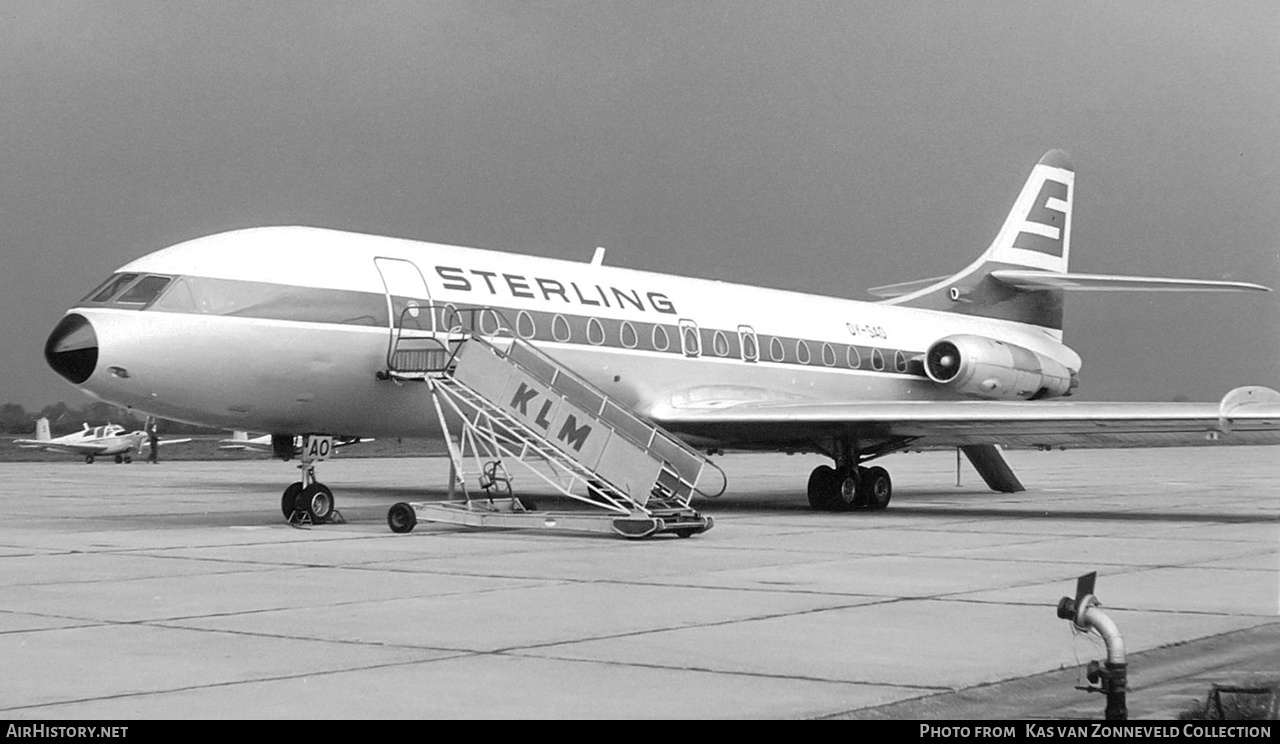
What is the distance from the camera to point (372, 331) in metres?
18.2

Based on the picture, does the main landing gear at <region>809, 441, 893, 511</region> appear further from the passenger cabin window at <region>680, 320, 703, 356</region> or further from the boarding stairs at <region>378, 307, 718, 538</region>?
the boarding stairs at <region>378, 307, 718, 538</region>

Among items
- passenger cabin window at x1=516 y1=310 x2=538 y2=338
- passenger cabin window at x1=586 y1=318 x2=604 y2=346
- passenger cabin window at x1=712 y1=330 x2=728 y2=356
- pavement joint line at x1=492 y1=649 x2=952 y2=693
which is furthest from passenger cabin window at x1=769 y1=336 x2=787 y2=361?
pavement joint line at x1=492 y1=649 x2=952 y2=693

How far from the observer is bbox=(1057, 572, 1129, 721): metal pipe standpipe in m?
6.01

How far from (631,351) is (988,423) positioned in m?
5.25

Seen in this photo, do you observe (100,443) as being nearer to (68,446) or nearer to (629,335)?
(68,446)

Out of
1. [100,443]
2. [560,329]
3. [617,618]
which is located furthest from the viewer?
[100,443]

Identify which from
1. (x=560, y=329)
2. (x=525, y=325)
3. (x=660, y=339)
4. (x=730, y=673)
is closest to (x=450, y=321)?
(x=525, y=325)

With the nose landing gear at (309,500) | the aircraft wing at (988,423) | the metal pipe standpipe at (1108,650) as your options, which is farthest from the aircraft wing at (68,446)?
the metal pipe standpipe at (1108,650)

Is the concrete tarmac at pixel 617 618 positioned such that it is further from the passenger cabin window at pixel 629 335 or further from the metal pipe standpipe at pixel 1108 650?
the passenger cabin window at pixel 629 335

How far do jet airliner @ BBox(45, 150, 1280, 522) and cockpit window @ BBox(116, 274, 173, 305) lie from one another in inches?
1.3

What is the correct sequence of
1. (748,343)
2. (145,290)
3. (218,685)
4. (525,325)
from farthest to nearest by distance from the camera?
1. (748,343)
2. (525,325)
3. (145,290)
4. (218,685)

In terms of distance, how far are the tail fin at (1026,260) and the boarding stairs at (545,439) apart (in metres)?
13.2

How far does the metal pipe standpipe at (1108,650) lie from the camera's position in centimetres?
601
